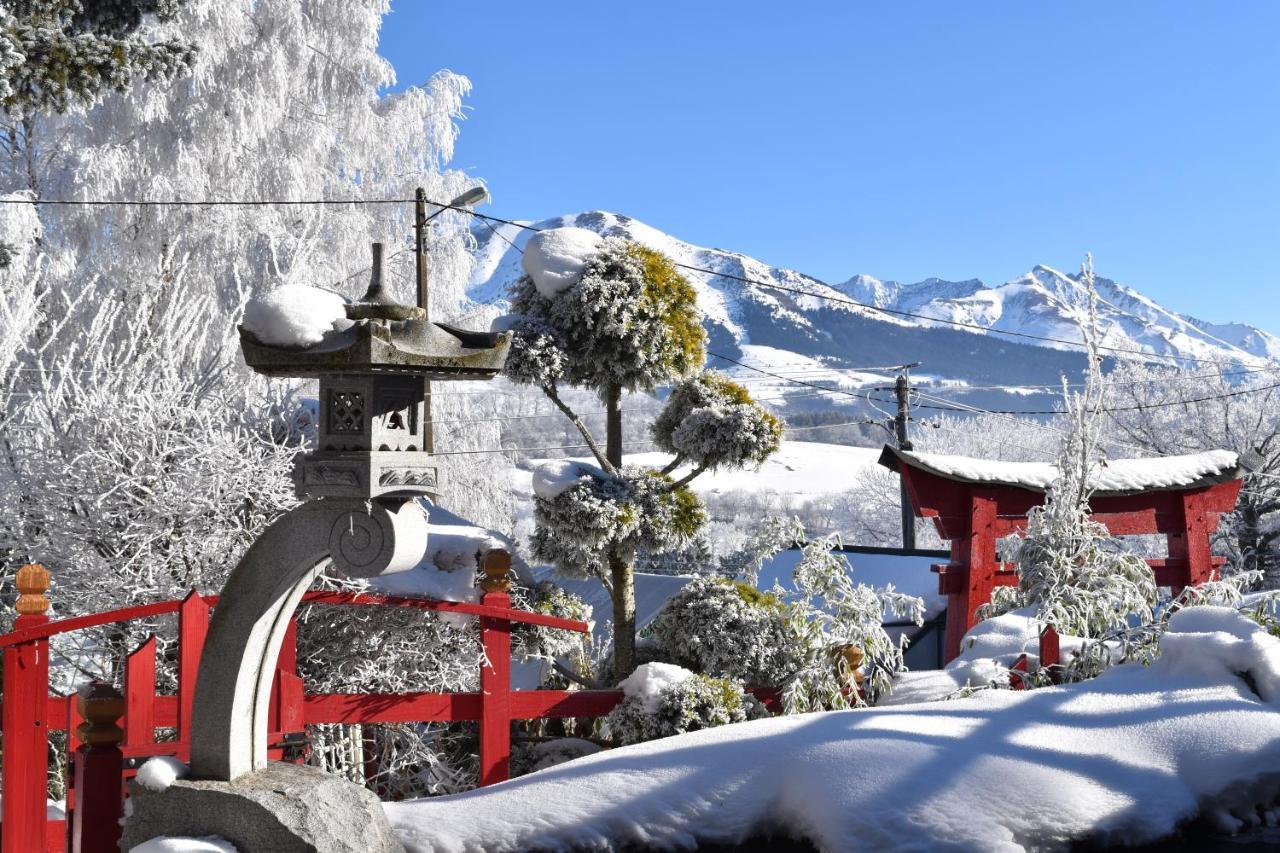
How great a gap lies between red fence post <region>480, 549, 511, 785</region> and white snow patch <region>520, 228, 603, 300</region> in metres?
2.75

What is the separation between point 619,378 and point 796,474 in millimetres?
76068

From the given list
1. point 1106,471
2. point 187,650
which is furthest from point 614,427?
point 187,650

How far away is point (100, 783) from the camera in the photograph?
12.6 ft

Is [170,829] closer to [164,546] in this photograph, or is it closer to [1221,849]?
[164,546]

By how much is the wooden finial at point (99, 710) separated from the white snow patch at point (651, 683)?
3013mm

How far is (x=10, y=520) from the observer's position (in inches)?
265

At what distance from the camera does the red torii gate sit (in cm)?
799

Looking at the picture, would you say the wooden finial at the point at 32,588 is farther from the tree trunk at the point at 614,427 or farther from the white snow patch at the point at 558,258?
the tree trunk at the point at 614,427

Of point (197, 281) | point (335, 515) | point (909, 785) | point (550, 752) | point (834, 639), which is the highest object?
point (197, 281)

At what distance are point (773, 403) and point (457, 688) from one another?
546 ft

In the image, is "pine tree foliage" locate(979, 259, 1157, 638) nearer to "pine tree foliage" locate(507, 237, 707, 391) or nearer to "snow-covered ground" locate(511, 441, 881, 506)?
"pine tree foliage" locate(507, 237, 707, 391)

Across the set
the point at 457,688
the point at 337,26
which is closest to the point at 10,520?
the point at 457,688

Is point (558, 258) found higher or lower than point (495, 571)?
higher

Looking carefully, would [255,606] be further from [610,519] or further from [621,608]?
[621,608]
